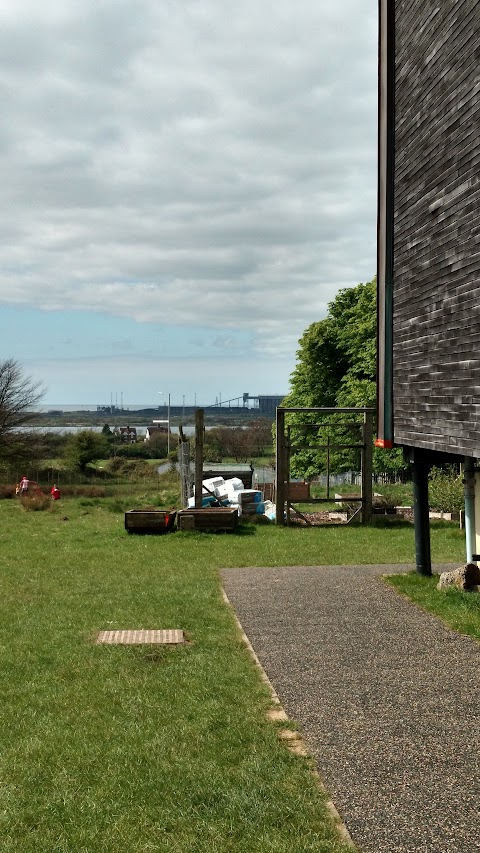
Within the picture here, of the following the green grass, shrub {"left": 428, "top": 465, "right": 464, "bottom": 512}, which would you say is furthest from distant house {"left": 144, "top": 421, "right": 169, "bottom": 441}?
the green grass

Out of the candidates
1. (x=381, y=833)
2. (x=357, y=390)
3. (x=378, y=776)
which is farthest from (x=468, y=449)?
(x=357, y=390)

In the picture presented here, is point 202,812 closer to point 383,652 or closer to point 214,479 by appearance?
point 383,652

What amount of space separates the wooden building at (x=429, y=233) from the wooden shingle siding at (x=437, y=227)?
14 millimetres

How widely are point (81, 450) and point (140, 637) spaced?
40453mm

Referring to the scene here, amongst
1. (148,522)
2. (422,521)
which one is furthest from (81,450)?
(422,521)

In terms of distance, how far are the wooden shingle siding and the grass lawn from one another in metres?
3.96

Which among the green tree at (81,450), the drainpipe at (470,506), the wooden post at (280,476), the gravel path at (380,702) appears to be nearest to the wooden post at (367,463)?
Answer: the wooden post at (280,476)

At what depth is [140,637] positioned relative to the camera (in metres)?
9.86

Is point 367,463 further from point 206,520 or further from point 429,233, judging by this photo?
point 429,233

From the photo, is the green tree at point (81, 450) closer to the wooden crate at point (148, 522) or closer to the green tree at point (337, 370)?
the green tree at point (337, 370)

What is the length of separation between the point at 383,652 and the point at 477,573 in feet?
11.6

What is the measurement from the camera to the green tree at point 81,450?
4912cm

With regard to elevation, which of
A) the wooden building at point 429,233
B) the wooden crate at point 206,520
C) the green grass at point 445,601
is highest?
the wooden building at point 429,233

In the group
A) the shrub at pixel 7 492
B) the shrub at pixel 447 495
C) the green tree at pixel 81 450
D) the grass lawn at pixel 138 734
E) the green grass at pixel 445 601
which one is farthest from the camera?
the green tree at pixel 81 450
